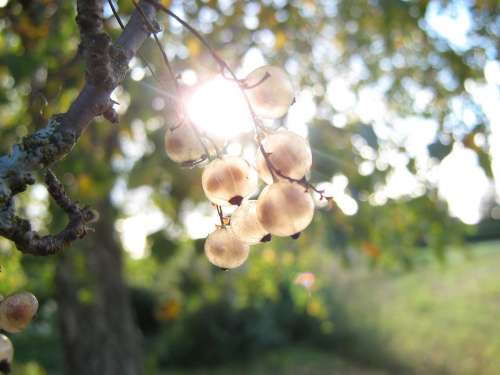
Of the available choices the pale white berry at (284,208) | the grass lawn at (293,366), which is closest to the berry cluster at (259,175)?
the pale white berry at (284,208)

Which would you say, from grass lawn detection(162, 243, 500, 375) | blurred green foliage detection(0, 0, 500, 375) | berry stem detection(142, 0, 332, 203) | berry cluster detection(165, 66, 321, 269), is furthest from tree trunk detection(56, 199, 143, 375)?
grass lawn detection(162, 243, 500, 375)

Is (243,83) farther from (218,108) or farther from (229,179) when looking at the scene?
(218,108)

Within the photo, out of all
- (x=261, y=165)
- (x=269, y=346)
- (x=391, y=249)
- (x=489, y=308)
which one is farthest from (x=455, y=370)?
(x=261, y=165)

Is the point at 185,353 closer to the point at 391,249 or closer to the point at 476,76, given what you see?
the point at 391,249

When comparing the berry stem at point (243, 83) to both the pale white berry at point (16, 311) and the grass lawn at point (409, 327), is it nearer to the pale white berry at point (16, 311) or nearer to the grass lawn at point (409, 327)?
the pale white berry at point (16, 311)

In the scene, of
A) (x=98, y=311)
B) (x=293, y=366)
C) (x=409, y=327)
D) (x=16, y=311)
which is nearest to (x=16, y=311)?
(x=16, y=311)

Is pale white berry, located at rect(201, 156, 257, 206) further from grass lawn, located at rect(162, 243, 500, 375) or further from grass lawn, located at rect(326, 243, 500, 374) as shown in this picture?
grass lawn, located at rect(162, 243, 500, 375)

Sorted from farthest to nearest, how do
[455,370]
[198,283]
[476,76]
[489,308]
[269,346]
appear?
[269,346]
[489,308]
[455,370]
[198,283]
[476,76]
